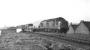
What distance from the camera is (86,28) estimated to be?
34688 millimetres

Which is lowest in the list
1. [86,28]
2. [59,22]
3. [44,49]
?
[44,49]

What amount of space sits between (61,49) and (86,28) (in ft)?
88.1

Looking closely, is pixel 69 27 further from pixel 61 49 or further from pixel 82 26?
pixel 61 49

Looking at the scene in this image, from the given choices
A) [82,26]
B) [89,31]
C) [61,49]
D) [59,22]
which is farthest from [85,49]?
[59,22]

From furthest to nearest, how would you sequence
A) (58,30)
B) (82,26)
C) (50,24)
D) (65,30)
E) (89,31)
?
(50,24) < (65,30) < (58,30) < (82,26) < (89,31)

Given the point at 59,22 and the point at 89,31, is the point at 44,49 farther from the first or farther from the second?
the point at 59,22

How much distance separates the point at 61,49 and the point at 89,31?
25838 mm

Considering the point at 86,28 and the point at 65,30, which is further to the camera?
the point at 65,30

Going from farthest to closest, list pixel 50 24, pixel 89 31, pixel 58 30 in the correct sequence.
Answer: pixel 50 24, pixel 58 30, pixel 89 31

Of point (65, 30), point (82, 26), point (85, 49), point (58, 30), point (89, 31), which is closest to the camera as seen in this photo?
point (85, 49)

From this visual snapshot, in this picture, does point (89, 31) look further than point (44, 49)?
Yes

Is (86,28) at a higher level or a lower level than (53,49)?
higher

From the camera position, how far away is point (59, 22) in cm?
4206

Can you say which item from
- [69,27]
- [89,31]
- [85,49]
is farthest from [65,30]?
[85,49]
